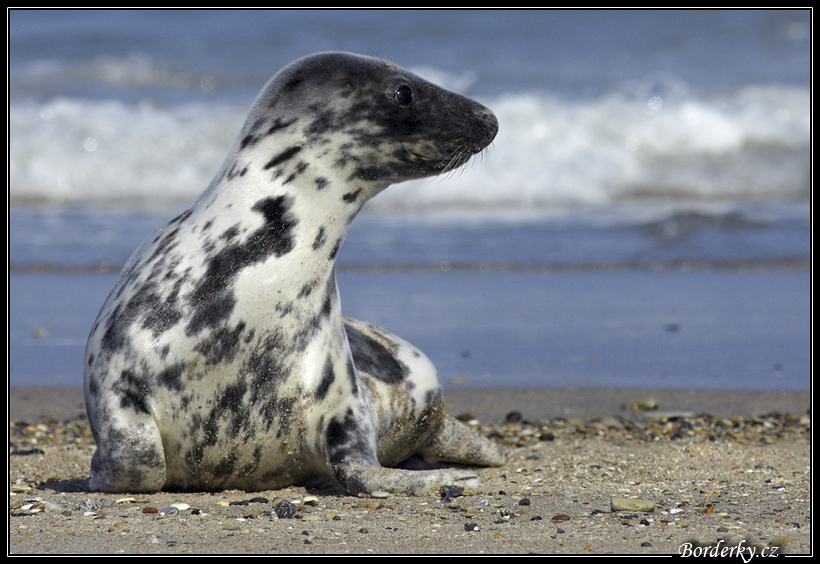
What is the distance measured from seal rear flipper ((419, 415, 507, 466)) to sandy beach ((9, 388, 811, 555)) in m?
0.11

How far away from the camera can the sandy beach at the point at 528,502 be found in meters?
2.95

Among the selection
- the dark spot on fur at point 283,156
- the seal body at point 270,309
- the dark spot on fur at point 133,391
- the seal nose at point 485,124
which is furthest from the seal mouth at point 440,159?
the dark spot on fur at point 133,391

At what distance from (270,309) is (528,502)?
1.04 meters

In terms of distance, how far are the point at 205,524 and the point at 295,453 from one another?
0.60m

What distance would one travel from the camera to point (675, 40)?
77.6 ft

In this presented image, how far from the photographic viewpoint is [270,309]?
141 inches

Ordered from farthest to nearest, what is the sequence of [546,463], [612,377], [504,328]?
1. [504,328]
2. [612,377]
3. [546,463]

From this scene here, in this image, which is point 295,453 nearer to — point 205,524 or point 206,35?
point 205,524

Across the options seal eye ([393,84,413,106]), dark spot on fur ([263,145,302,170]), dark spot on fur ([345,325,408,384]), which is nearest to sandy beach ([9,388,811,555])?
dark spot on fur ([345,325,408,384])

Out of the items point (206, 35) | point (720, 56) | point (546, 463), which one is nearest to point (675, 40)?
point (720, 56)

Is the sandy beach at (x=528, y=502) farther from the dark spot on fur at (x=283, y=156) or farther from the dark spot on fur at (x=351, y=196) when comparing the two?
the dark spot on fur at (x=283, y=156)

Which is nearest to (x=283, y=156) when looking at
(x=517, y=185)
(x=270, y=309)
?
(x=270, y=309)

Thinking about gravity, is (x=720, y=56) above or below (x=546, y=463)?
above

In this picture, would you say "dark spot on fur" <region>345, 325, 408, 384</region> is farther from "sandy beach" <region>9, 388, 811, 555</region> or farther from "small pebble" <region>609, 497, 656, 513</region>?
"small pebble" <region>609, 497, 656, 513</region>
